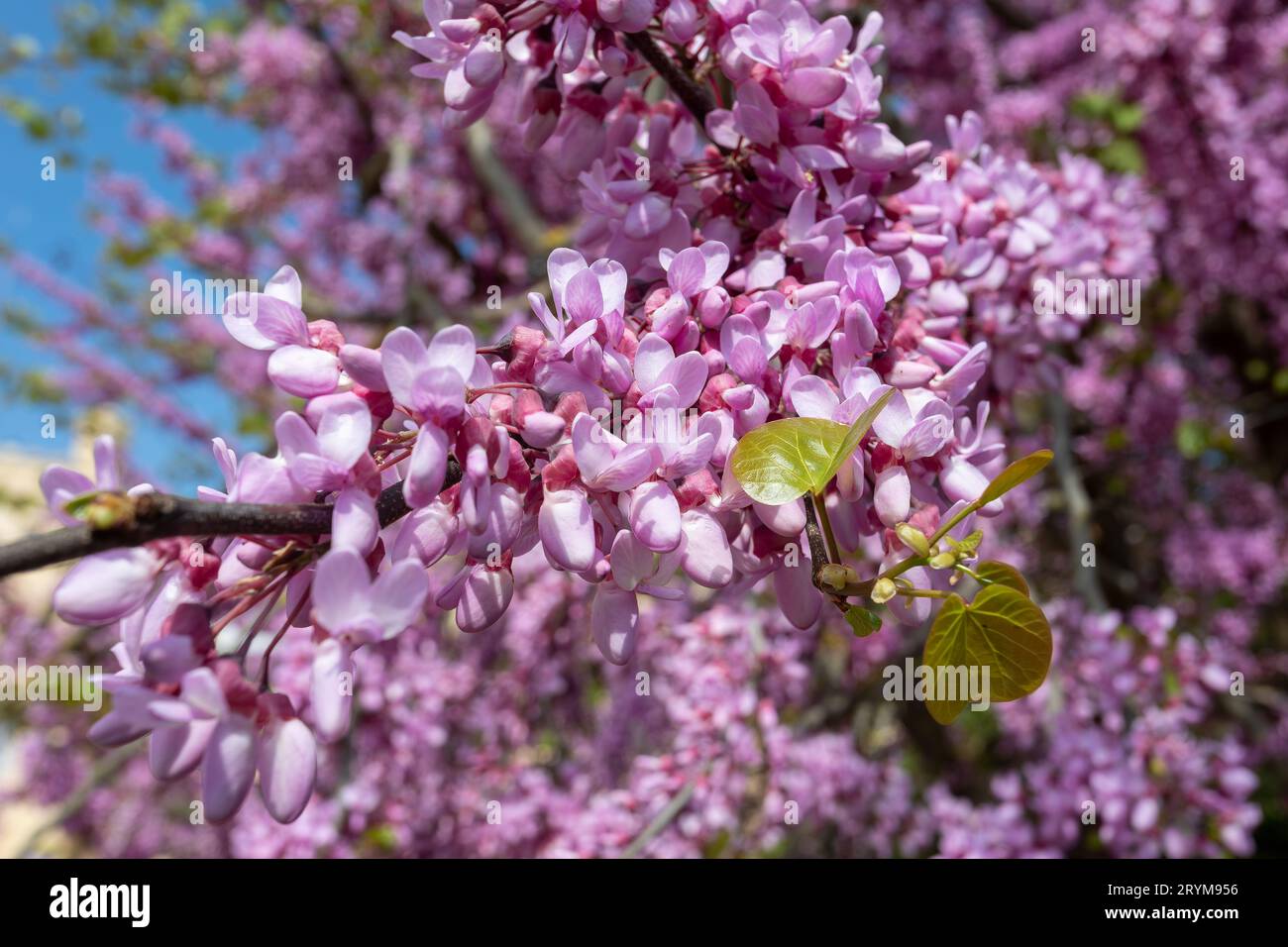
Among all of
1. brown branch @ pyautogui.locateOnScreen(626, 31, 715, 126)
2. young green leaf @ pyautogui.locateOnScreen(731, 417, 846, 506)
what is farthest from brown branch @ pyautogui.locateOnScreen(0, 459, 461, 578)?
brown branch @ pyautogui.locateOnScreen(626, 31, 715, 126)

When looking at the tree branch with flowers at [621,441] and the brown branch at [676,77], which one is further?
the brown branch at [676,77]

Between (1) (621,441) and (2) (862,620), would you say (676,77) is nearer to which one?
(1) (621,441)

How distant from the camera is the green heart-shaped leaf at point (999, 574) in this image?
66cm

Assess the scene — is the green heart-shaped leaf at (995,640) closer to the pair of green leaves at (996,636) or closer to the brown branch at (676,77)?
the pair of green leaves at (996,636)

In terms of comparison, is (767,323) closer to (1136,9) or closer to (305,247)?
(1136,9)

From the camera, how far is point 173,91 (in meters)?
4.16

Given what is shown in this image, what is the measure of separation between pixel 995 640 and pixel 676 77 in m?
0.71

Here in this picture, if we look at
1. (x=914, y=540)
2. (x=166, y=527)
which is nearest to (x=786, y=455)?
(x=914, y=540)

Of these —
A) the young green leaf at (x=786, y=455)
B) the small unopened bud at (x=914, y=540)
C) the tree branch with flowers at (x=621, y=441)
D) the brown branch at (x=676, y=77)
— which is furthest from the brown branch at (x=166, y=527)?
the brown branch at (x=676, y=77)

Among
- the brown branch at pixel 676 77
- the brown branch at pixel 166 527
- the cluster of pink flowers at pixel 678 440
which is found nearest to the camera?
the brown branch at pixel 166 527

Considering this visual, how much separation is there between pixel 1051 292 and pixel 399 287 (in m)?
3.93

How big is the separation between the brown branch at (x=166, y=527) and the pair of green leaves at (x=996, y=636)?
18.3 inches

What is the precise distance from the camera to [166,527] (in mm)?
508
